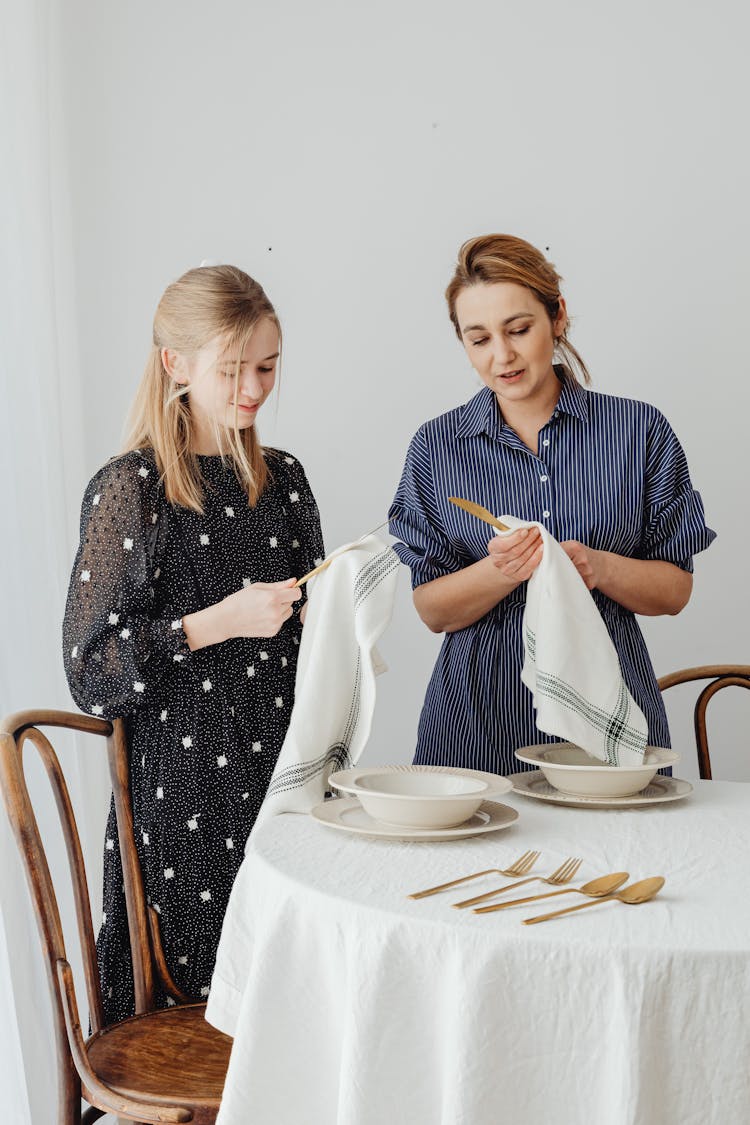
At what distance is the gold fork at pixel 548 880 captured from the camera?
3.52 feet

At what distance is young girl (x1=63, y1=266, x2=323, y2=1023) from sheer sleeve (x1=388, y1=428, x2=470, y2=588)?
26 centimetres

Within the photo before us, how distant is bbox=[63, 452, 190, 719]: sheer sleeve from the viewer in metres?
1.62

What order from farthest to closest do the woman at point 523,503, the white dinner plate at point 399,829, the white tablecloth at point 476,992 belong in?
the woman at point 523,503, the white dinner plate at point 399,829, the white tablecloth at point 476,992

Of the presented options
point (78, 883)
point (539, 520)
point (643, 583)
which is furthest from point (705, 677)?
point (78, 883)

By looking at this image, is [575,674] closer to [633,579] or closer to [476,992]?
[633,579]

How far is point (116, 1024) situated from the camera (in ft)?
5.13

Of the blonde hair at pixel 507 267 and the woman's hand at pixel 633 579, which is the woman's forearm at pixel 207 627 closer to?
the woman's hand at pixel 633 579

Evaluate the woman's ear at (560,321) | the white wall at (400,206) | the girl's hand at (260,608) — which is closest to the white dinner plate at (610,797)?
the girl's hand at (260,608)

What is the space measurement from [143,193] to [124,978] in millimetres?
1670

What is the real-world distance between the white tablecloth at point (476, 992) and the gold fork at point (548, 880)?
18 millimetres

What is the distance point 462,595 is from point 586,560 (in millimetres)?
216

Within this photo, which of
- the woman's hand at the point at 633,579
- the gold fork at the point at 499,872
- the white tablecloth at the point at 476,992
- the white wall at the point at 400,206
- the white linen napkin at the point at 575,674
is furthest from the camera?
the white wall at the point at 400,206

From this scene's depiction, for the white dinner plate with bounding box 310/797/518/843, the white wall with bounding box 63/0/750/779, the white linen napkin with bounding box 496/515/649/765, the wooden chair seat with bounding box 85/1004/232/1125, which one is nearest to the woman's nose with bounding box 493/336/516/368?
the white linen napkin with bounding box 496/515/649/765

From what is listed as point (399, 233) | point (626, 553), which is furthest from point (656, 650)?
point (399, 233)
